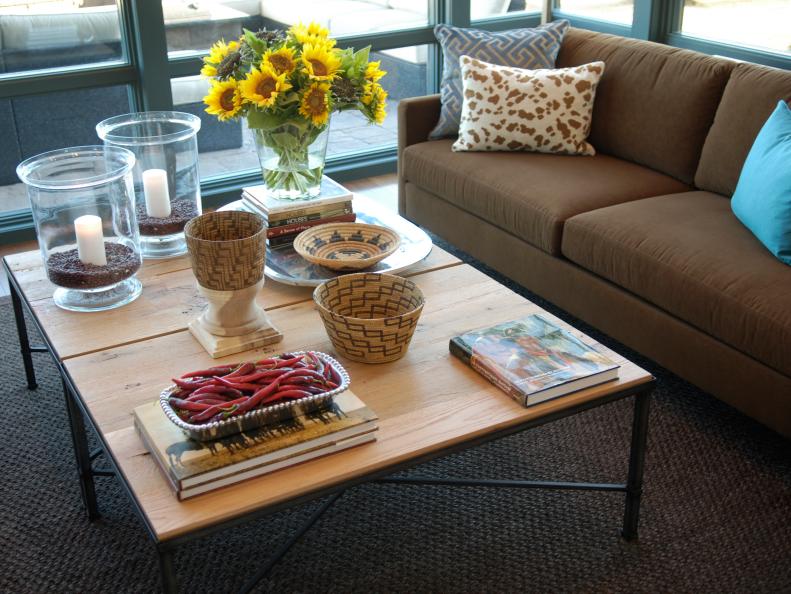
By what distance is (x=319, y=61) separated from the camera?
2.31 meters

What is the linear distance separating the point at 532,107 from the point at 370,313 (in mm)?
1477

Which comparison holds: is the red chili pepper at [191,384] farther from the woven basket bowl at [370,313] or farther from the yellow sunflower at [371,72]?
the yellow sunflower at [371,72]

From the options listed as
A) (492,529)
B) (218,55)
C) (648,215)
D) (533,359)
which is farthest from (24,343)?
(648,215)

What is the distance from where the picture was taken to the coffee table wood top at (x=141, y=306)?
78.4 inches

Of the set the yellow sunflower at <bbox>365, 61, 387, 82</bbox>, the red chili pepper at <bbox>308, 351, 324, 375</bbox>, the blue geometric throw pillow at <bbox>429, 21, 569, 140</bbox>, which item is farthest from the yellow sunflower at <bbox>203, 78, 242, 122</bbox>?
the blue geometric throw pillow at <bbox>429, 21, 569, 140</bbox>

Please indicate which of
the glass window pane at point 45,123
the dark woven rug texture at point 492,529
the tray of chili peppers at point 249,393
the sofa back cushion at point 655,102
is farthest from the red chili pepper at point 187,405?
the glass window pane at point 45,123

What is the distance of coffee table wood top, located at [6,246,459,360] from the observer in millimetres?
1992

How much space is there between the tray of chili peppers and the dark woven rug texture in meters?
0.50

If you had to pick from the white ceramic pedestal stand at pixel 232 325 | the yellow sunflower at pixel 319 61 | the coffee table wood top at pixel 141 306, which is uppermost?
the yellow sunflower at pixel 319 61

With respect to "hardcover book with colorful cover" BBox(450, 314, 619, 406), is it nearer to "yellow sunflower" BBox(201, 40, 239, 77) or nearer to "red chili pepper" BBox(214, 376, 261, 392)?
"red chili pepper" BBox(214, 376, 261, 392)

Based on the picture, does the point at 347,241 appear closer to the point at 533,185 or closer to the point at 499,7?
the point at 533,185

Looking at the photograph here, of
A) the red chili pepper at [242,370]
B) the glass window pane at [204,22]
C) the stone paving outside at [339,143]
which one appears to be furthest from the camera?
the stone paving outside at [339,143]


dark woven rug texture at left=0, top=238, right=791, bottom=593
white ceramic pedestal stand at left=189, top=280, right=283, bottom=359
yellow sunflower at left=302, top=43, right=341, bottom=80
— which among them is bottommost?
dark woven rug texture at left=0, top=238, right=791, bottom=593

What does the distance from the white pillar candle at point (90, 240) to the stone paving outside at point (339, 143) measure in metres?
1.77
